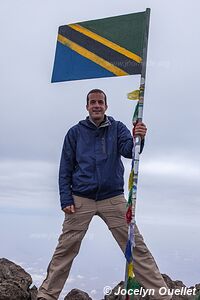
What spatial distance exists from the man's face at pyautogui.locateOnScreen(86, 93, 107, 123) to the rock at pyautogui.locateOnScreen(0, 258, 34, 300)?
3.30m

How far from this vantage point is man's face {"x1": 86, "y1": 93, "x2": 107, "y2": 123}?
7.38 meters

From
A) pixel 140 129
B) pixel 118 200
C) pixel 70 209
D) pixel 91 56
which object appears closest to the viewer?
pixel 140 129

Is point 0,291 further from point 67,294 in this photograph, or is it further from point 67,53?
point 67,53

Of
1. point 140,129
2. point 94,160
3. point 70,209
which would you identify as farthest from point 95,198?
point 140,129

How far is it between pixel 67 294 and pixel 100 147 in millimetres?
3234

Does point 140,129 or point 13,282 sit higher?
point 140,129

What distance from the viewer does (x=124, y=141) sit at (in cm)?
730

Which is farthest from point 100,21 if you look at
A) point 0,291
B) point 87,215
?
point 0,291

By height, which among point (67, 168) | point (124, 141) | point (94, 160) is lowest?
point (67, 168)

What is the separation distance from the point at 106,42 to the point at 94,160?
6.15ft

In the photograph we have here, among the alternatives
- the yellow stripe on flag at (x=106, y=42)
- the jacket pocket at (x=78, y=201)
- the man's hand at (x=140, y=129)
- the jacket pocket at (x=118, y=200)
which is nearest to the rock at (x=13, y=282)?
the jacket pocket at (x=78, y=201)

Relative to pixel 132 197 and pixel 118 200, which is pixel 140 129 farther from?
pixel 118 200

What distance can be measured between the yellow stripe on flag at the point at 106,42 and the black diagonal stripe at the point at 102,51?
4cm

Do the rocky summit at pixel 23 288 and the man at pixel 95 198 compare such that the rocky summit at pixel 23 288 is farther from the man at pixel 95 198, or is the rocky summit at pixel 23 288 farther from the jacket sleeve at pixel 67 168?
the jacket sleeve at pixel 67 168
